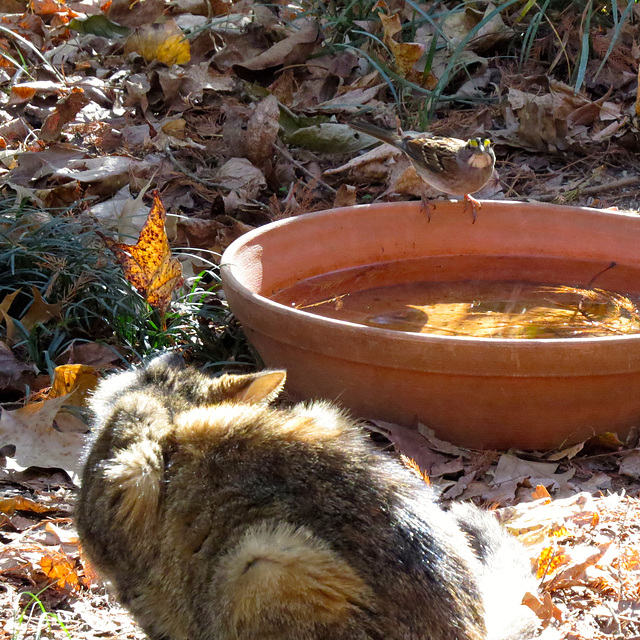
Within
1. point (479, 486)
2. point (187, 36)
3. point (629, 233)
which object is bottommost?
point (479, 486)

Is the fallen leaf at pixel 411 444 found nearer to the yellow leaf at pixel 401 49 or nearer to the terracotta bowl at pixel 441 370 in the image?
the terracotta bowl at pixel 441 370

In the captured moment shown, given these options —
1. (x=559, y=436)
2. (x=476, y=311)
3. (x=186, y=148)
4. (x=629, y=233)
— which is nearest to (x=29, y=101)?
(x=186, y=148)

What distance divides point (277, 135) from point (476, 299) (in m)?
2.71

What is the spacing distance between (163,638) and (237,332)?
249 centimetres

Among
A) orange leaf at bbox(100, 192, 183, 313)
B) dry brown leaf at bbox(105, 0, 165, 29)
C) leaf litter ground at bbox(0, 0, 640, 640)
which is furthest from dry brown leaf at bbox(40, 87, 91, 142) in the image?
orange leaf at bbox(100, 192, 183, 313)

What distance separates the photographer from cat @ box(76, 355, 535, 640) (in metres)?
2.05

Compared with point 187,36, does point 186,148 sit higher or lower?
lower

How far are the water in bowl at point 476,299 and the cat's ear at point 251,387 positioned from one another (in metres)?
1.83

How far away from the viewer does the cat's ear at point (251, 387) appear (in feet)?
8.63

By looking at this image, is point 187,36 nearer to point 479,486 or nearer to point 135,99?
point 135,99

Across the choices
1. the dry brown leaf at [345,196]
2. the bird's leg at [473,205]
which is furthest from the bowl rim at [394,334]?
the dry brown leaf at [345,196]

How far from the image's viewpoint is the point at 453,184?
5426 mm

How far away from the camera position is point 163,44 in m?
7.75

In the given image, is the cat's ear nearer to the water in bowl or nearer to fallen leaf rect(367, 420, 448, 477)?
fallen leaf rect(367, 420, 448, 477)
